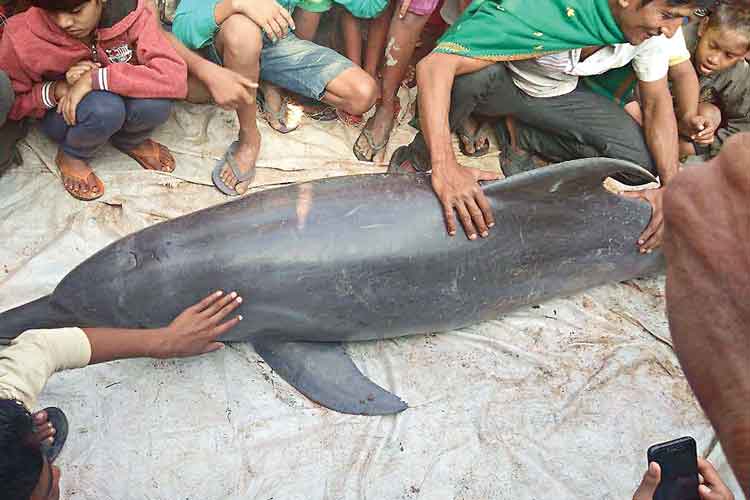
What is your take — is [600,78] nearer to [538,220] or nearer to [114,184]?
[538,220]

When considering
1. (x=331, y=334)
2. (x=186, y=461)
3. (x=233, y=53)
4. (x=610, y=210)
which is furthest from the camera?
(x=233, y=53)

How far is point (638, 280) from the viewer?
385 cm

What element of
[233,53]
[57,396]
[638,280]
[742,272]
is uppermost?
[742,272]

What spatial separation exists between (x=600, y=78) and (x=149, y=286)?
2.78m

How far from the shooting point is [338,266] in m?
2.94

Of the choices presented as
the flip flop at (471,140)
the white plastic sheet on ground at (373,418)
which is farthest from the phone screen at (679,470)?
the flip flop at (471,140)

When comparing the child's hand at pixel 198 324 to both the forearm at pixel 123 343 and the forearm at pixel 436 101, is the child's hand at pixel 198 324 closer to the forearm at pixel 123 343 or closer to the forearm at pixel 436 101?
the forearm at pixel 123 343

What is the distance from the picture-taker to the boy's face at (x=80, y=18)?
3.24 metres

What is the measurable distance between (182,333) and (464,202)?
123 centimetres

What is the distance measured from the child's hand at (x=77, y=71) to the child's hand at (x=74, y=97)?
2 centimetres

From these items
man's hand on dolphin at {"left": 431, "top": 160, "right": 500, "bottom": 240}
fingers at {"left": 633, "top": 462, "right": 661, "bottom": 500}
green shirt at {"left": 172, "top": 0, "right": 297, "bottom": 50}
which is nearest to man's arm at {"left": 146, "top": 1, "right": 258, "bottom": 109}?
green shirt at {"left": 172, "top": 0, "right": 297, "bottom": 50}

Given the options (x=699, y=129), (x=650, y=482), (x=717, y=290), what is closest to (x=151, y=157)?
(x=650, y=482)

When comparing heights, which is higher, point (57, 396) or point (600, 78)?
point (600, 78)

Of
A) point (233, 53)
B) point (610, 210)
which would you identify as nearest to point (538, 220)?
point (610, 210)
